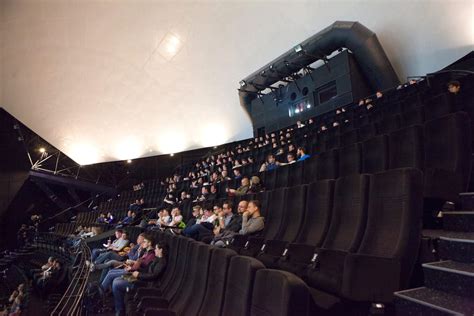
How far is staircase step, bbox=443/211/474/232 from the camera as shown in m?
0.72

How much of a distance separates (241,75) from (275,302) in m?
4.10

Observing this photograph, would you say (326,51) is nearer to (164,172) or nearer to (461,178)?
(461,178)

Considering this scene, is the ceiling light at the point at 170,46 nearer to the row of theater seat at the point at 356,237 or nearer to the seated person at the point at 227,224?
the seated person at the point at 227,224

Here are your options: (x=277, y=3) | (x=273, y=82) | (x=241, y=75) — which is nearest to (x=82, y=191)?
(x=241, y=75)

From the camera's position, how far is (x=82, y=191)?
16.8 ft

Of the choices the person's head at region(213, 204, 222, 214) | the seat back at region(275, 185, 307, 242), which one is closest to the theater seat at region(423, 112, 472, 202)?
the seat back at region(275, 185, 307, 242)

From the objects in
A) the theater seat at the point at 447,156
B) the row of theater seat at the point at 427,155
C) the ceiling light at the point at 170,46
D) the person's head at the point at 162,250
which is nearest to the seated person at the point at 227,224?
the person's head at the point at 162,250

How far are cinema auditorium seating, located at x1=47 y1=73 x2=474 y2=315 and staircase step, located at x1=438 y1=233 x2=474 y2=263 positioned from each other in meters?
0.04

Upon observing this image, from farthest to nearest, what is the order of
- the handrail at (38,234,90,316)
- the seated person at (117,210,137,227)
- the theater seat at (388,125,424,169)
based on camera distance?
the seated person at (117,210,137,227), the handrail at (38,234,90,316), the theater seat at (388,125,424,169)

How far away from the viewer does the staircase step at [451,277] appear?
55cm

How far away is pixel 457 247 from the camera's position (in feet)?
2.09

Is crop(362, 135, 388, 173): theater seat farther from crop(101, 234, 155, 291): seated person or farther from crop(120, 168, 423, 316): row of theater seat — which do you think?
crop(101, 234, 155, 291): seated person

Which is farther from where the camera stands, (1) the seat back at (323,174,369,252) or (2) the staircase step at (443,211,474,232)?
(1) the seat back at (323,174,369,252)

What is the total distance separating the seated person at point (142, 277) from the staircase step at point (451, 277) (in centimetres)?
102
